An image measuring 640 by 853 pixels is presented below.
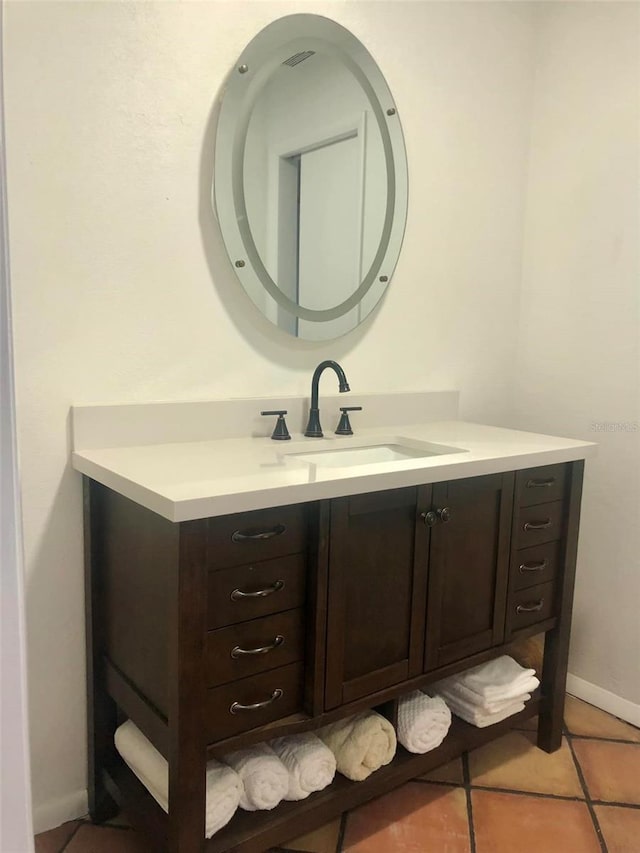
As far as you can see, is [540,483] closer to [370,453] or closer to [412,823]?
[370,453]

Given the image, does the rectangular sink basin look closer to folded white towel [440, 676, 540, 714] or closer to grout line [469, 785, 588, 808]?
folded white towel [440, 676, 540, 714]

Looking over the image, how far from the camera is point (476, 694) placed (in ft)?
5.61

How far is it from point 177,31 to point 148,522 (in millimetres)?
1112

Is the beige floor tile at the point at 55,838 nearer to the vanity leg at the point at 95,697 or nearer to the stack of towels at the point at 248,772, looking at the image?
the vanity leg at the point at 95,697

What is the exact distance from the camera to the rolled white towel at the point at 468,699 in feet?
5.59

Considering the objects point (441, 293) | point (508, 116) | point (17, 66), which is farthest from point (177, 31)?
point (508, 116)

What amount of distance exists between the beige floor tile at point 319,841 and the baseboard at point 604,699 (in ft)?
3.37

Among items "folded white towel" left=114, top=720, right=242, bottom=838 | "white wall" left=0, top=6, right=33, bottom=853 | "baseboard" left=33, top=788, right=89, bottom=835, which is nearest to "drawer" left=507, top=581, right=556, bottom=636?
"folded white towel" left=114, top=720, right=242, bottom=838

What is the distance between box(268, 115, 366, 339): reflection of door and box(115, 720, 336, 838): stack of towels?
1.02 metres

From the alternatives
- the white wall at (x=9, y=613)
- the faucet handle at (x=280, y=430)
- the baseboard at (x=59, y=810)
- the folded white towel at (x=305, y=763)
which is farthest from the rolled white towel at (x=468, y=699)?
the white wall at (x=9, y=613)

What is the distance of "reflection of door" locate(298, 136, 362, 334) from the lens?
1792mm

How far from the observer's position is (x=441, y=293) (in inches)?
84.8

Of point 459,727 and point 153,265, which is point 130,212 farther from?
point 459,727

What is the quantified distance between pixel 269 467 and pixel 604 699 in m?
1.48
